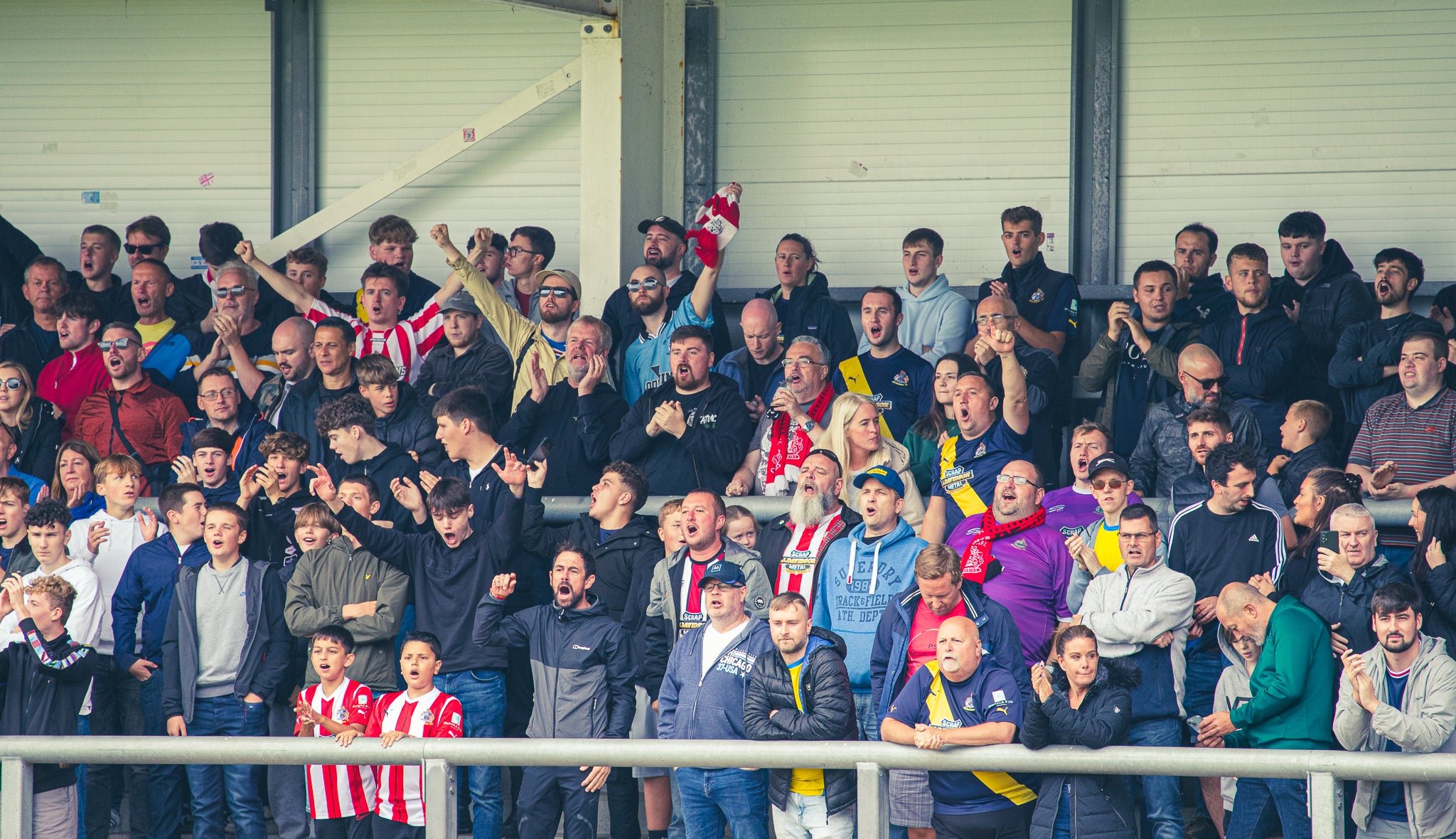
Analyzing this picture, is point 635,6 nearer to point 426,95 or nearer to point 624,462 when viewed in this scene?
point 426,95

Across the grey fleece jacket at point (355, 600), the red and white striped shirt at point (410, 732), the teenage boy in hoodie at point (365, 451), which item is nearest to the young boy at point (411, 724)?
the red and white striped shirt at point (410, 732)

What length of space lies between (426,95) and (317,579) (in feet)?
16.5

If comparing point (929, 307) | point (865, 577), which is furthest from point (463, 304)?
point (865, 577)

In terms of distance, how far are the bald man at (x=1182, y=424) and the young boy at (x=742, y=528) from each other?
2.01 m

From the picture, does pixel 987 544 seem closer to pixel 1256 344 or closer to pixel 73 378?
pixel 1256 344

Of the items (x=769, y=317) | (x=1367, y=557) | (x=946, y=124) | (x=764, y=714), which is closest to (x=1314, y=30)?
(x=946, y=124)

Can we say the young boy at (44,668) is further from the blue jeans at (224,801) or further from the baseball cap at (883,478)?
the baseball cap at (883,478)

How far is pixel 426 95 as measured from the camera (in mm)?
11672

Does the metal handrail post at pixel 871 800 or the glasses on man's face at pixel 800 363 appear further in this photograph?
the glasses on man's face at pixel 800 363

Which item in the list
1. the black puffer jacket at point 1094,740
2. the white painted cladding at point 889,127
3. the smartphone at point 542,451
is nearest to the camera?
the black puffer jacket at point 1094,740

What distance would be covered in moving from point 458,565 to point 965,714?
102 inches

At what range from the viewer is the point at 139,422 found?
9055 millimetres

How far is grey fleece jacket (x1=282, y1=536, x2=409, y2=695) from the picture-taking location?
7527mm

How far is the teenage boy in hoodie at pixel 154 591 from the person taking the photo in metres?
7.80
